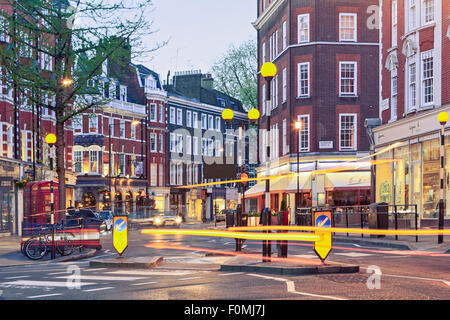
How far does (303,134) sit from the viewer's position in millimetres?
49438

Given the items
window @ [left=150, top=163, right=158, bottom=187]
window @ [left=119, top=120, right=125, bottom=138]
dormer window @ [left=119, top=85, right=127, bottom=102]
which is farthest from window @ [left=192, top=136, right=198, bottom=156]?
window @ [left=119, top=120, right=125, bottom=138]

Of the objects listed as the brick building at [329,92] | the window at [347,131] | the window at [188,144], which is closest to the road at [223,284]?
the brick building at [329,92]

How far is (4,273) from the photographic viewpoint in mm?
15930

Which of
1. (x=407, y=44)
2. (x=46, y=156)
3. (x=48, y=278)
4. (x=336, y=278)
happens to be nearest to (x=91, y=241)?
(x=48, y=278)

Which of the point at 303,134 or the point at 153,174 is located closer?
the point at 303,134

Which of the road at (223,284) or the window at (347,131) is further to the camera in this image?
the window at (347,131)

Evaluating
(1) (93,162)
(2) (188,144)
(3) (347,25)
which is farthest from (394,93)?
(2) (188,144)

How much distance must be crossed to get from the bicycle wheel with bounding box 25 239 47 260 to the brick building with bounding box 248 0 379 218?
28.8 metres

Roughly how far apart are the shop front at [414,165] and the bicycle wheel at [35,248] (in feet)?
52.3

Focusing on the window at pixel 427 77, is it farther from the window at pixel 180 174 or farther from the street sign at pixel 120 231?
the window at pixel 180 174

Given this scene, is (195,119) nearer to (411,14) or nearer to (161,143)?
(161,143)

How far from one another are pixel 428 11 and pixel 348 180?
18641 millimetres

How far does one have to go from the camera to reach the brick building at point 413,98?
28.6 m

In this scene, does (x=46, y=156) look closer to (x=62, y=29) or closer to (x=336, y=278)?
(x=62, y=29)
